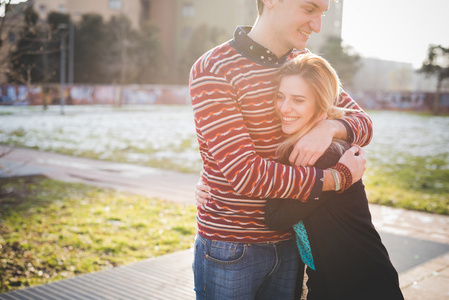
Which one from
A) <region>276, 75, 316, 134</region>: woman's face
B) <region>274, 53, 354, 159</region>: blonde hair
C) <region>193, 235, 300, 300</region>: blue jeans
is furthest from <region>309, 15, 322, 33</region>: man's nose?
<region>193, 235, 300, 300</region>: blue jeans

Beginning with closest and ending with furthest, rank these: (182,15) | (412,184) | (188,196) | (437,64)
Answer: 1. (188,196)
2. (412,184)
3. (437,64)
4. (182,15)

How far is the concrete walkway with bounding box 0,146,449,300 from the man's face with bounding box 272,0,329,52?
2.95m

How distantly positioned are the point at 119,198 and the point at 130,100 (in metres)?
40.1

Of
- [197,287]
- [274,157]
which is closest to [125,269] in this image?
[197,287]

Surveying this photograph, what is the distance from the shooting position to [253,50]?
6.02 ft

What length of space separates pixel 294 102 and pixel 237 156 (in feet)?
1.16

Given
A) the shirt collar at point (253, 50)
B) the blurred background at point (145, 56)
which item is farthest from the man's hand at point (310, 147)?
the blurred background at point (145, 56)

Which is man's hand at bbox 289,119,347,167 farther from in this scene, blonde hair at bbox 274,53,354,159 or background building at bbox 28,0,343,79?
background building at bbox 28,0,343,79

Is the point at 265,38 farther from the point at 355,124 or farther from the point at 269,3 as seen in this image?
the point at 355,124

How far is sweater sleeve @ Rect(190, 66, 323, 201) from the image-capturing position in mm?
1656

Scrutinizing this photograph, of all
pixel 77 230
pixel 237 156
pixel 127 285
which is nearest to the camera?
pixel 237 156

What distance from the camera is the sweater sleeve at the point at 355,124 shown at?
1.97 meters

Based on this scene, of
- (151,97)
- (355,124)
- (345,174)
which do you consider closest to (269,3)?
(355,124)

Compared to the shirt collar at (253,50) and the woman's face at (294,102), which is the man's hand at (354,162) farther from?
the shirt collar at (253,50)
